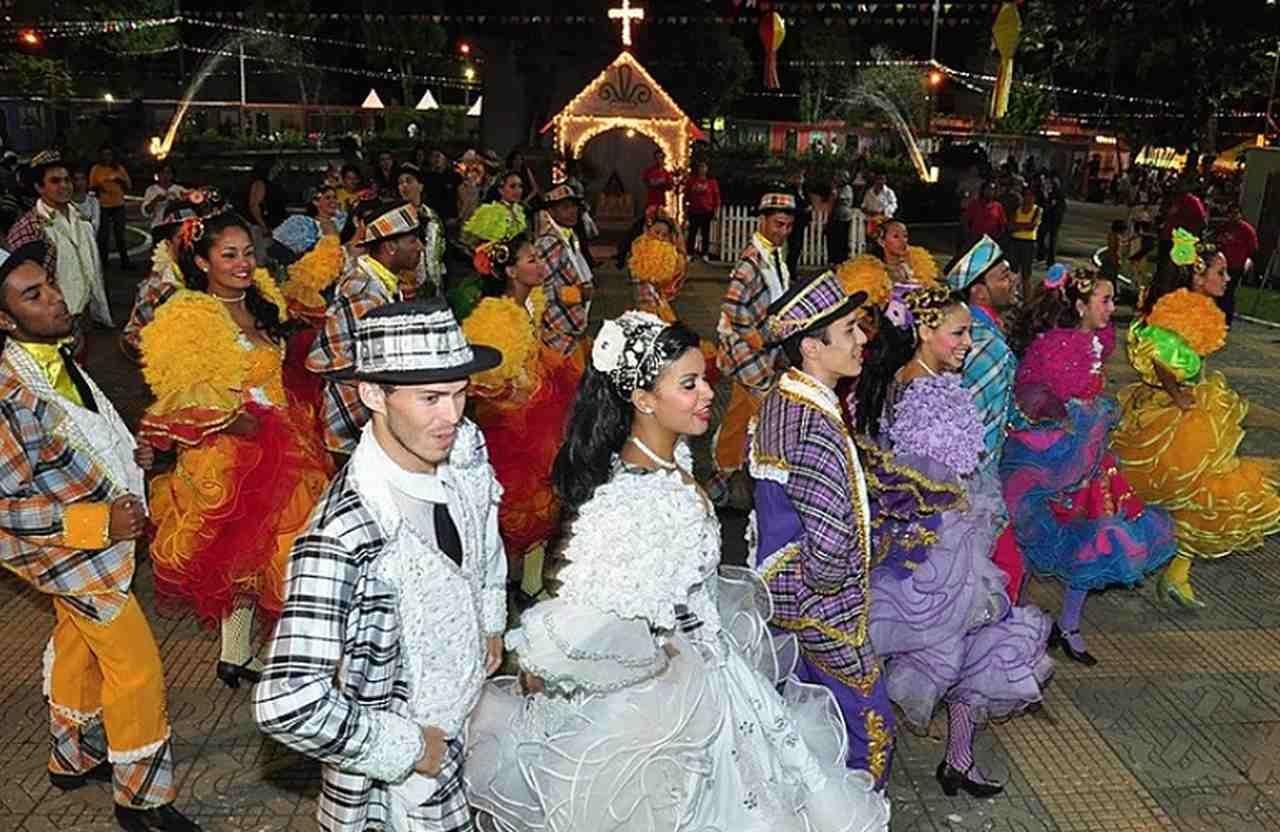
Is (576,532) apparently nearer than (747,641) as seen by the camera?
Yes

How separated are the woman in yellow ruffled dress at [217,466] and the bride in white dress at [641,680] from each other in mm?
1742

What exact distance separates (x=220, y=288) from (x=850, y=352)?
2984mm

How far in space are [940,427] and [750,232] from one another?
659 inches

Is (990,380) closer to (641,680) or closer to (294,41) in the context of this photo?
(641,680)

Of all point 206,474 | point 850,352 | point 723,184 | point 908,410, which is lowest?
point 723,184

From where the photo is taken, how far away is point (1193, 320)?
5.86 m

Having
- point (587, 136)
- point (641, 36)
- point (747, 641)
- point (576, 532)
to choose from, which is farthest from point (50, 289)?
point (641, 36)

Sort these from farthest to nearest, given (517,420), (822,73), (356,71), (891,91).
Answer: (891,91) → (822,73) → (356,71) → (517,420)

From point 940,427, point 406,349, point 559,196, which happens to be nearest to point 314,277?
point 559,196

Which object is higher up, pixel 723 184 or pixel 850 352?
pixel 850 352

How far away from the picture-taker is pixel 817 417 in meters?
3.66

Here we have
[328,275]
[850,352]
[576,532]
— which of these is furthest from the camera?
[328,275]

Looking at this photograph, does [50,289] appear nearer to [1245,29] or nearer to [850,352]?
[850,352]

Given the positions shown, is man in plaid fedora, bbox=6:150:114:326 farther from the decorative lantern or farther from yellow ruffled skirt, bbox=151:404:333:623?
the decorative lantern
